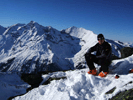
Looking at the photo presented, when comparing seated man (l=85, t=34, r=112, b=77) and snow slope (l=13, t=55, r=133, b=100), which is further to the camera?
seated man (l=85, t=34, r=112, b=77)

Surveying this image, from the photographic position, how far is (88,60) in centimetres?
744

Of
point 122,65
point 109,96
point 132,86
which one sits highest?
point 122,65

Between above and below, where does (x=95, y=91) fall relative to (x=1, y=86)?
above

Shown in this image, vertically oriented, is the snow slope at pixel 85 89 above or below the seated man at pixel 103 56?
below

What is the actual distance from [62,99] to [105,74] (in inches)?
141

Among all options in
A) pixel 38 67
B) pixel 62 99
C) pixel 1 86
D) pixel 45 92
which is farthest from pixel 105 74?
pixel 38 67

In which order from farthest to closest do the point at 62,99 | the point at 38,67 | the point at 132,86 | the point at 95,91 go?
1. the point at 38,67
2. the point at 95,91
3. the point at 62,99
4. the point at 132,86

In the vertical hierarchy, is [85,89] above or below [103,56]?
below

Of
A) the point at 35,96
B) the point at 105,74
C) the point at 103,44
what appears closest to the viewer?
the point at 35,96

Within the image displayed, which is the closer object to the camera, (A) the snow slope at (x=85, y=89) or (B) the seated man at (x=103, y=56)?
(A) the snow slope at (x=85, y=89)

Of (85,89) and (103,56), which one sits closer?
(85,89)

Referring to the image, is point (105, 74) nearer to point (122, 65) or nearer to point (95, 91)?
point (95, 91)

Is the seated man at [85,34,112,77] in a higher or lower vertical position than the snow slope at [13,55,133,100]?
higher

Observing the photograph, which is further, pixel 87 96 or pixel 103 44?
pixel 103 44
